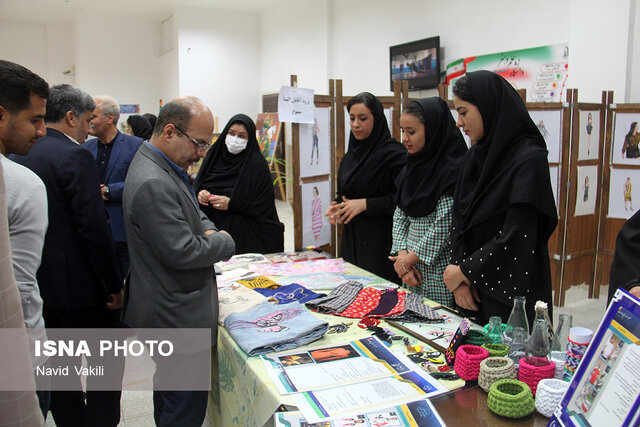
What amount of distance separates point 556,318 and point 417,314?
2709 mm

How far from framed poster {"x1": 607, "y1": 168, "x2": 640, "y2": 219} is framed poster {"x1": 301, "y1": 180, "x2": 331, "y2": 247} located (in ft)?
9.15

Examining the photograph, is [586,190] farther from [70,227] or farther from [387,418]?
[70,227]

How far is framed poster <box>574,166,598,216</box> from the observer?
430 cm

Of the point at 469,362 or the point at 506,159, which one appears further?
the point at 506,159

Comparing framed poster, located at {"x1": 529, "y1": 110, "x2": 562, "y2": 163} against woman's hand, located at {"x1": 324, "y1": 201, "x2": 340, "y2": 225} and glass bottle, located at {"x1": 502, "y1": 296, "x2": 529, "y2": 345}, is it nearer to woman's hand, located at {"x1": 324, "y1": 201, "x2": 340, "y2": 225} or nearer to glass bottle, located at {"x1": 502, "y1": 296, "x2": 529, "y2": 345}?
woman's hand, located at {"x1": 324, "y1": 201, "x2": 340, "y2": 225}

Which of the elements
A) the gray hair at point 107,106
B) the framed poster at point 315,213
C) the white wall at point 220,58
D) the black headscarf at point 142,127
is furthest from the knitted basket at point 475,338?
the white wall at point 220,58

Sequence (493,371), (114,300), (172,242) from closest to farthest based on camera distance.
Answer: (493,371) < (172,242) < (114,300)

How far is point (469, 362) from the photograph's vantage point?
1.33m

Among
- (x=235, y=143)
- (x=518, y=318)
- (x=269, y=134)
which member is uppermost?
(x=269, y=134)

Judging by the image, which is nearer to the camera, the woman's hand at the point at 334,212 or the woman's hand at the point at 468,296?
the woman's hand at the point at 468,296

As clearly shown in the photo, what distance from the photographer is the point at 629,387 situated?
0.89 meters

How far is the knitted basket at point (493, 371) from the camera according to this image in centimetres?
126

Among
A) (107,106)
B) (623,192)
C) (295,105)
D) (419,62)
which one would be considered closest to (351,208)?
(295,105)

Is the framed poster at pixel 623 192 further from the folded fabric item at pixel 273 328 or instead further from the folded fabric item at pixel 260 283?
the folded fabric item at pixel 273 328
